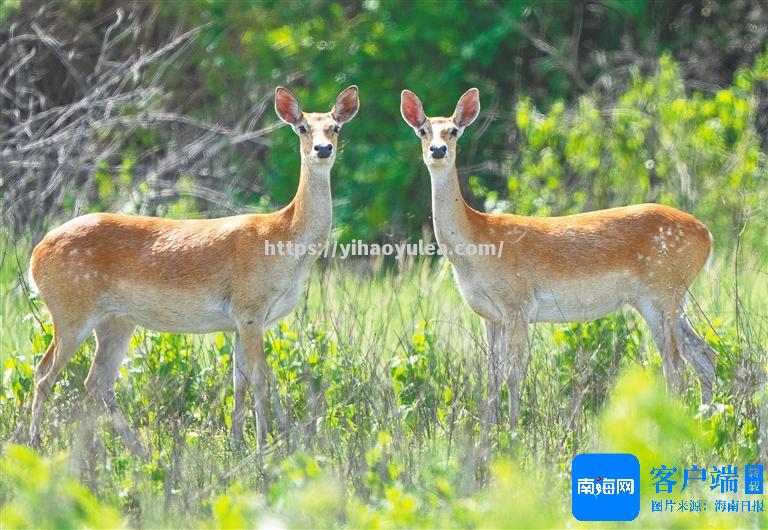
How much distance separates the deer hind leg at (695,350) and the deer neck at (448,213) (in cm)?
140

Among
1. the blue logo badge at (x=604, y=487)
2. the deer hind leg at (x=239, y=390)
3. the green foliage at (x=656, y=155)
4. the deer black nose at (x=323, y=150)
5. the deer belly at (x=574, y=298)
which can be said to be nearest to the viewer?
the blue logo badge at (x=604, y=487)

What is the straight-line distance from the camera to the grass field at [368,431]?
3396mm

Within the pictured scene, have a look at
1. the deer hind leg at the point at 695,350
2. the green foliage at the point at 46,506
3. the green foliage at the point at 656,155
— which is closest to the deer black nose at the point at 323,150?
the deer hind leg at the point at 695,350

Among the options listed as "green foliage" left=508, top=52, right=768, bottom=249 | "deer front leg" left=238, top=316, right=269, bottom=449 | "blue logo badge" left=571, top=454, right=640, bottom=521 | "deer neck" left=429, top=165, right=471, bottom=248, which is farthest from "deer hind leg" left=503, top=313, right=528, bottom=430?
"green foliage" left=508, top=52, right=768, bottom=249

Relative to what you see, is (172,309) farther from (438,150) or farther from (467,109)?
(467,109)

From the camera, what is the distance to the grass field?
11.1 ft

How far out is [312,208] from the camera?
7020 millimetres

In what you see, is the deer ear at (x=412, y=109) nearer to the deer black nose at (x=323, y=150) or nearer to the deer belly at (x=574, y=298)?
the deer black nose at (x=323, y=150)

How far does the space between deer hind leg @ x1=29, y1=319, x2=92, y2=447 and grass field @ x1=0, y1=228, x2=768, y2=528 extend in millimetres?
161

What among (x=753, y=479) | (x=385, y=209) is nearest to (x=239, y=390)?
(x=753, y=479)

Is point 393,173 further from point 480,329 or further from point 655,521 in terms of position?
point 655,521

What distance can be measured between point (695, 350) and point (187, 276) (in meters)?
3.01

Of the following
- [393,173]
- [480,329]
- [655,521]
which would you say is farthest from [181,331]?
[393,173]

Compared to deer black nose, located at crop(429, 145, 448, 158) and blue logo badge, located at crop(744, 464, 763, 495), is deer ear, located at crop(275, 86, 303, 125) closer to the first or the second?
deer black nose, located at crop(429, 145, 448, 158)
